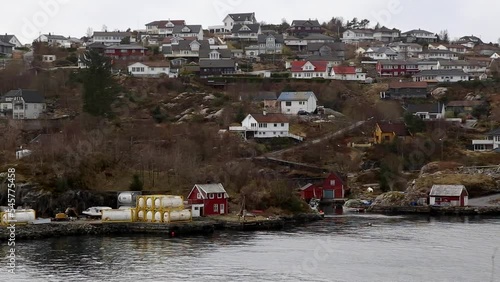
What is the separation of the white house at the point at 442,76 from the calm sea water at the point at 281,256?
49935mm

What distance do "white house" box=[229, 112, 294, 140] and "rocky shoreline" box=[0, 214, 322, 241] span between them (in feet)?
86.1

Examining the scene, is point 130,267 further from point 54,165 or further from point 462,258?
point 54,165

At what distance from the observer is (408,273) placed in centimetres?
3728

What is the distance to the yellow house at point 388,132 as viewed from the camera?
78562 millimetres

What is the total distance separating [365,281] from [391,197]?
29102 millimetres

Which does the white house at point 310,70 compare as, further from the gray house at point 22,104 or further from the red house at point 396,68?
the gray house at point 22,104

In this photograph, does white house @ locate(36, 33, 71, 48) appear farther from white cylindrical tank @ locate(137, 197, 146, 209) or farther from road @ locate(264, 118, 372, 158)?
white cylindrical tank @ locate(137, 197, 146, 209)

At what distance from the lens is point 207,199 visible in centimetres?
5400

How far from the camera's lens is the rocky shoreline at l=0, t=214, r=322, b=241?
47.7m

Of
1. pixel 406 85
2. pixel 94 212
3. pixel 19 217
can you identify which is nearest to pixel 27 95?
pixel 94 212

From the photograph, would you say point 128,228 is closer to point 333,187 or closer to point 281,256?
point 281,256

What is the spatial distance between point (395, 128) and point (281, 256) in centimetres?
4053

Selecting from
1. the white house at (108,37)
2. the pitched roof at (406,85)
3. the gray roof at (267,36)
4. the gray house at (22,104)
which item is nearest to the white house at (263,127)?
the gray house at (22,104)

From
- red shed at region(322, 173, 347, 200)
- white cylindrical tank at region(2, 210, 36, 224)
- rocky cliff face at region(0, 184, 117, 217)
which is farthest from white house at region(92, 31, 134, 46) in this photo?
white cylindrical tank at region(2, 210, 36, 224)
